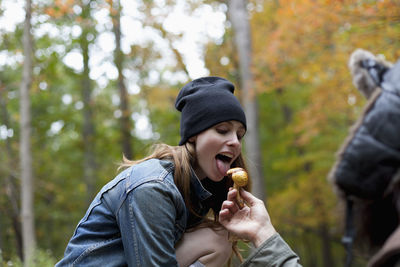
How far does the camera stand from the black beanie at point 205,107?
7.49 feet

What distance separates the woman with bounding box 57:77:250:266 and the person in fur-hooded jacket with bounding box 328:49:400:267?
801 mm

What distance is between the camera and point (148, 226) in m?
1.93

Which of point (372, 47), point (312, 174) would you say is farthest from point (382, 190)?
point (312, 174)

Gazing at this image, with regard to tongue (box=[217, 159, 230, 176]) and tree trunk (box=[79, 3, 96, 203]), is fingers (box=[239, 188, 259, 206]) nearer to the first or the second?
tongue (box=[217, 159, 230, 176])

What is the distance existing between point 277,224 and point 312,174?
7.46ft

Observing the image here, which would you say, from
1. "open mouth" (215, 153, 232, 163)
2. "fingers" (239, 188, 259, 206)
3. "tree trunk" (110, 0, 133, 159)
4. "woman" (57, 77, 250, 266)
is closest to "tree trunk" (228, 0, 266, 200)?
"tree trunk" (110, 0, 133, 159)

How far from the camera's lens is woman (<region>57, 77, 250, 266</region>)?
6.42 ft

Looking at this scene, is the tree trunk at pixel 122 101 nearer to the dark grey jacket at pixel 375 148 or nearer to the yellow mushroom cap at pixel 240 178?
the yellow mushroom cap at pixel 240 178

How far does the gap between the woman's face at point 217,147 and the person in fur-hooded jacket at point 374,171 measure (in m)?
0.72

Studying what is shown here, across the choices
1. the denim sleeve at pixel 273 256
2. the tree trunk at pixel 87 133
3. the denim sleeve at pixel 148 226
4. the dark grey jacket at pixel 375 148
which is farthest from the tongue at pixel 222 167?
the tree trunk at pixel 87 133

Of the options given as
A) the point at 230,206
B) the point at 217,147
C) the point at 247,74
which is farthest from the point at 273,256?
the point at 247,74

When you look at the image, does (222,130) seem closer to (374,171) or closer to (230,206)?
(230,206)

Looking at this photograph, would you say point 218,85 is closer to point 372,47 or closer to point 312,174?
point 372,47

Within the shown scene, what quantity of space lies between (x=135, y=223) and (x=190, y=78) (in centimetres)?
810
